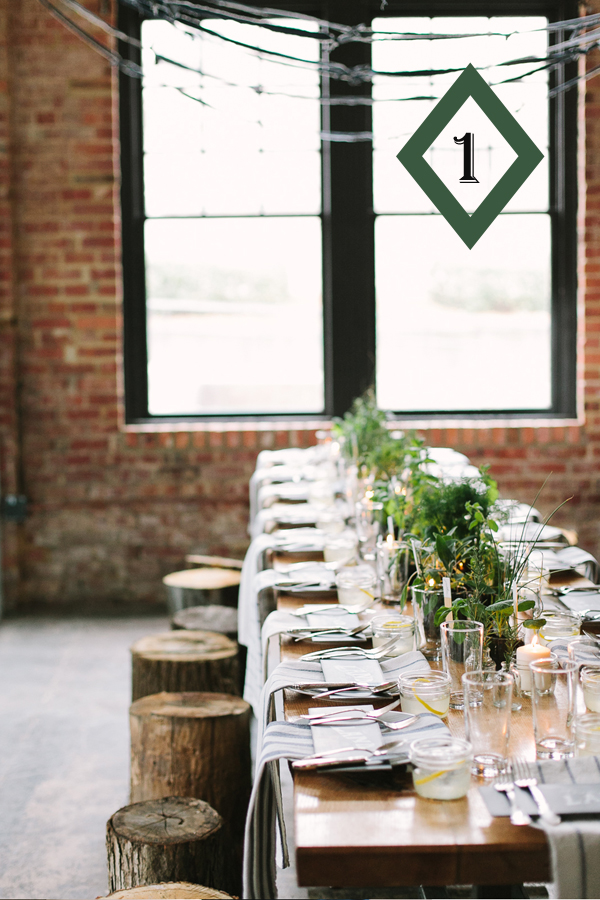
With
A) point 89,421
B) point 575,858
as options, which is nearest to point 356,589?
point 575,858

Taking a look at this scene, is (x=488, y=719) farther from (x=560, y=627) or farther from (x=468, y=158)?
(x=468, y=158)

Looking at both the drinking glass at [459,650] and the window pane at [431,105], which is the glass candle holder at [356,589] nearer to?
the drinking glass at [459,650]

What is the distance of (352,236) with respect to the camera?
17.3 ft

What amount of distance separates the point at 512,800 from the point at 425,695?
0.97 feet

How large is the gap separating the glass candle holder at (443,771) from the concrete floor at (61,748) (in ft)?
4.91

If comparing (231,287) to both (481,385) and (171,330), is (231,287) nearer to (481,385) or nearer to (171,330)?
(171,330)

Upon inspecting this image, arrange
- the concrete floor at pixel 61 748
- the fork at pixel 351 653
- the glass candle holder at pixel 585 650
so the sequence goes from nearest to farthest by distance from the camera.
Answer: the glass candle holder at pixel 585 650 → the fork at pixel 351 653 → the concrete floor at pixel 61 748

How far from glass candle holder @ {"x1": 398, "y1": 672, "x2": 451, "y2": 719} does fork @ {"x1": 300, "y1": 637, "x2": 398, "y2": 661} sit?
0.22 meters

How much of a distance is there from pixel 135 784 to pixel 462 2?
14.9ft

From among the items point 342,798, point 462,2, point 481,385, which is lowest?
point 342,798

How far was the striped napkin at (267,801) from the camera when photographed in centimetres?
131

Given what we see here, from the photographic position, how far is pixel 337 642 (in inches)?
72.5

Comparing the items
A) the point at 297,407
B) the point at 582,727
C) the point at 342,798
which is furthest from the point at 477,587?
the point at 297,407

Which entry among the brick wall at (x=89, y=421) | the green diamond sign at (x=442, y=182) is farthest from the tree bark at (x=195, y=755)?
the brick wall at (x=89, y=421)
